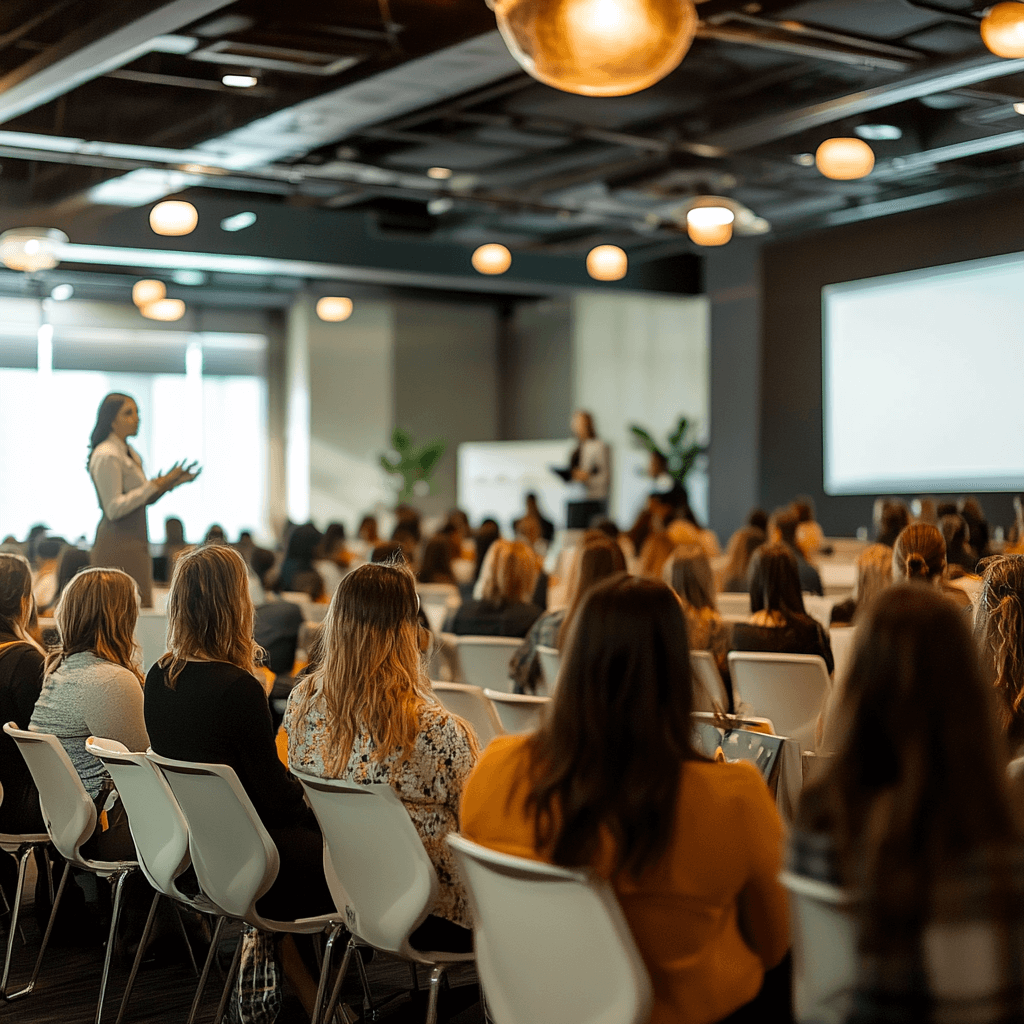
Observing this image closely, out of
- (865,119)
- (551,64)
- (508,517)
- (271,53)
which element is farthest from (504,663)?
(508,517)

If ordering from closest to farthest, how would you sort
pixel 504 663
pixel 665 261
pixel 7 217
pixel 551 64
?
1. pixel 551 64
2. pixel 504 663
3. pixel 7 217
4. pixel 665 261

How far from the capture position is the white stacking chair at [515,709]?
12.1 ft

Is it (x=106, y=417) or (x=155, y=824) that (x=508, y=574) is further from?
(x=155, y=824)

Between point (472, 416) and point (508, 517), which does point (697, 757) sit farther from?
point (472, 416)

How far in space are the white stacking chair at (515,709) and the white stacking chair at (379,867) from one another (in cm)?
114

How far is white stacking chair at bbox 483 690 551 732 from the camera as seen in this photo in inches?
145

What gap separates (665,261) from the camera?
14219mm

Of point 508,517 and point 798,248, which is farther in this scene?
point 508,517

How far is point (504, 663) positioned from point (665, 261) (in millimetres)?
9928

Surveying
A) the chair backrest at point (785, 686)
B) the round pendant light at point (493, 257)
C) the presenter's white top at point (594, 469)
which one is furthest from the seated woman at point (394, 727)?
the presenter's white top at point (594, 469)

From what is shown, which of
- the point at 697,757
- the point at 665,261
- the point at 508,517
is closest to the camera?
the point at 697,757

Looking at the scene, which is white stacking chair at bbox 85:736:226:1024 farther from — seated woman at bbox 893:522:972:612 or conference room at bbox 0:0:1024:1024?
seated woman at bbox 893:522:972:612

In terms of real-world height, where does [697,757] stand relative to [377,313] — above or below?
below

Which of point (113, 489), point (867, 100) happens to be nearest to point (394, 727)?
point (113, 489)
